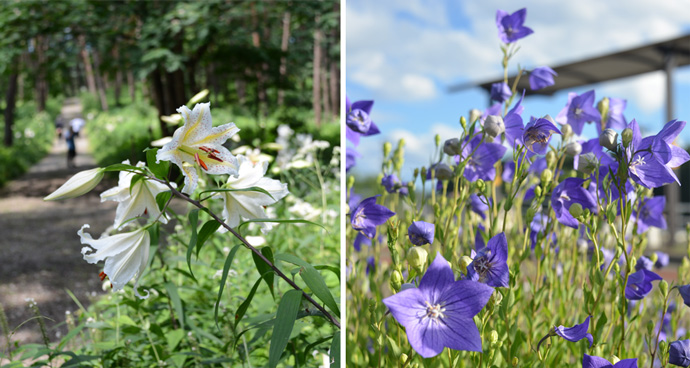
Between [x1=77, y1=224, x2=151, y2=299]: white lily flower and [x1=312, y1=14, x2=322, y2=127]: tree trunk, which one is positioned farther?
[x1=312, y1=14, x2=322, y2=127]: tree trunk

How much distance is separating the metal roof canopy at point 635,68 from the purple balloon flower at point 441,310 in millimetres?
2052

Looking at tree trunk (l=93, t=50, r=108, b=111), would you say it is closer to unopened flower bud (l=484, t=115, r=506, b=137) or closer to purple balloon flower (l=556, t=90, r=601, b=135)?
purple balloon flower (l=556, t=90, r=601, b=135)

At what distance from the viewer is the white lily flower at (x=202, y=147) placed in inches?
23.0

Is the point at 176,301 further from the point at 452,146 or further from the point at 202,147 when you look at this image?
the point at 452,146

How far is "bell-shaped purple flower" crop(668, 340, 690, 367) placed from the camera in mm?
570

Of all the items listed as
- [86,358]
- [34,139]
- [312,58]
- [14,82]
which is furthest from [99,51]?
[86,358]

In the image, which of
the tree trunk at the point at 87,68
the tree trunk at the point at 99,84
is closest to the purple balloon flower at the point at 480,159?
the tree trunk at the point at 87,68

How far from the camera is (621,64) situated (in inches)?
118

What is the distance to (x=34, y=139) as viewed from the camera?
5.97 metres

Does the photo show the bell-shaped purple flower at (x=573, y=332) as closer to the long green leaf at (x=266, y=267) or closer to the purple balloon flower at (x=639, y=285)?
the purple balloon flower at (x=639, y=285)

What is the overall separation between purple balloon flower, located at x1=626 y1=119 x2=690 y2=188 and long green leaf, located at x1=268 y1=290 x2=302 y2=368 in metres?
0.38

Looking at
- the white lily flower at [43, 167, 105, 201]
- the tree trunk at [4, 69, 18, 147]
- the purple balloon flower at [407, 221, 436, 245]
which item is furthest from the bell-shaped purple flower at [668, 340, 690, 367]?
the tree trunk at [4, 69, 18, 147]

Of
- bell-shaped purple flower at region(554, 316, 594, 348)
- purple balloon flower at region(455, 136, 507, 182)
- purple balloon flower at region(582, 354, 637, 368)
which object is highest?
purple balloon flower at region(455, 136, 507, 182)

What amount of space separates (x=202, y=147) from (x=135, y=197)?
128mm
